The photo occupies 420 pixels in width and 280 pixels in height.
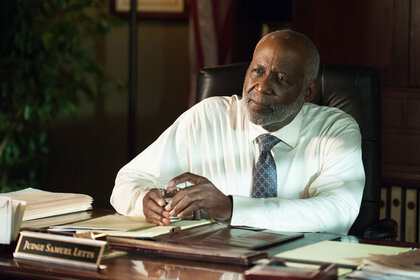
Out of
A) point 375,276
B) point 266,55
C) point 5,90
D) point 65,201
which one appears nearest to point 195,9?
point 5,90

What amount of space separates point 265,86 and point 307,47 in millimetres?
198

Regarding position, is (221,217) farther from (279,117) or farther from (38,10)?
(38,10)

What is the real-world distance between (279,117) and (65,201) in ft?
2.34

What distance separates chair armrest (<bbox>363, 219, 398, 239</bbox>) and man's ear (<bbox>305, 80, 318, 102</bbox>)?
0.47m

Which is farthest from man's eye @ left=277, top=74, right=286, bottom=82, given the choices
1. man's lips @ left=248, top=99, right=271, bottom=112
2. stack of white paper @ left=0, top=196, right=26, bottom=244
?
stack of white paper @ left=0, top=196, right=26, bottom=244

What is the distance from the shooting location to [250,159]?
2.46 meters

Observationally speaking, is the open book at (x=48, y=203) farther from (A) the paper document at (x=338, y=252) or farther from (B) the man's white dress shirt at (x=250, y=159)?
(A) the paper document at (x=338, y=252)

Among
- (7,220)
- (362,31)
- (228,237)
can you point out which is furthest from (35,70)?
(228,237)

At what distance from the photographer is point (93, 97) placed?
4.47 m

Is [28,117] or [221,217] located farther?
[28,117]

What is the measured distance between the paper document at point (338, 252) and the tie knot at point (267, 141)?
2.12 ft

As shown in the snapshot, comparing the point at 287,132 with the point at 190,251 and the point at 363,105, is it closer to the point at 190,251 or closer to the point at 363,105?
the point at 363,105

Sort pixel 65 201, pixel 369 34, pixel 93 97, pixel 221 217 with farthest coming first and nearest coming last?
pixel 93 97 → pixel 369 34 → pixel 65 201 → pixel 221 217

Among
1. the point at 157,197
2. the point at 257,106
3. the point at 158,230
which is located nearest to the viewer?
the point at 158,230
